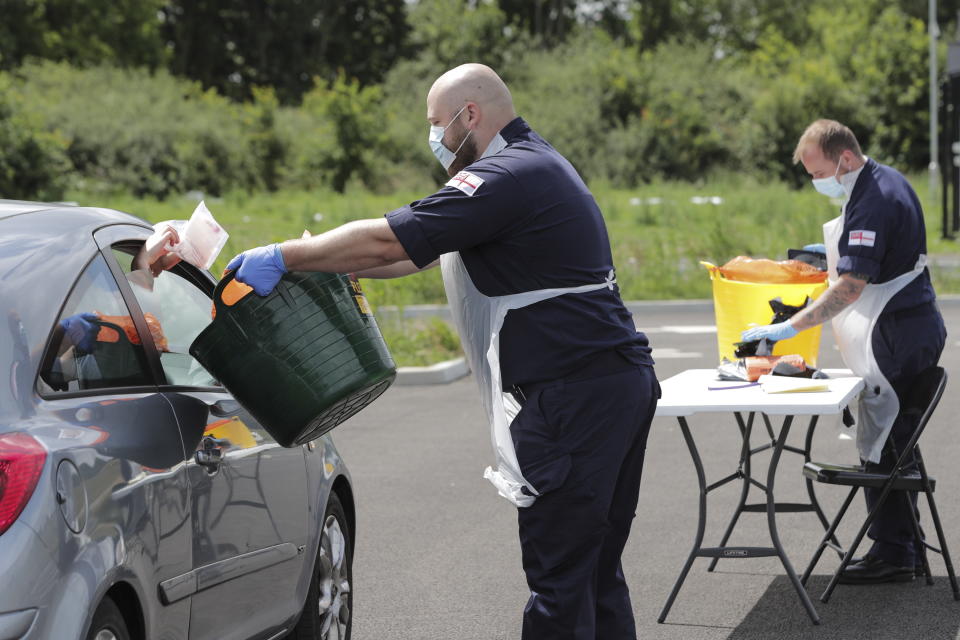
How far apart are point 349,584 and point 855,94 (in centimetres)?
4389

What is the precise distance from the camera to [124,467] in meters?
3.21

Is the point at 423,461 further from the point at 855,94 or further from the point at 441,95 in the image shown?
the point at 855,94

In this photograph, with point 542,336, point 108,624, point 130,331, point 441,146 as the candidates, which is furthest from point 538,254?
point 108,624

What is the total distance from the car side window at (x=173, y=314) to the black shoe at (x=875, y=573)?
3.10 meters


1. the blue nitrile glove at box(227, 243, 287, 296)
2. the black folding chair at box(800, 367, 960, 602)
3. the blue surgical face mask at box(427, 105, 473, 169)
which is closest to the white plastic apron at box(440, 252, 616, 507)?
the blue surgical face mask at box(427, 105, 473, 169)

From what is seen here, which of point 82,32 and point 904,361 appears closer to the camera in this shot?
point 904,361

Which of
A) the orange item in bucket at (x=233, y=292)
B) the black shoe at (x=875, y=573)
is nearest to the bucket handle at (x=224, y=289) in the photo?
the orange item in bucket at (x=233, y=292)

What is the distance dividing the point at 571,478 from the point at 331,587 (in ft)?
4.15

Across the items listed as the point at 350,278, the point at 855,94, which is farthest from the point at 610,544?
the point at 855,94

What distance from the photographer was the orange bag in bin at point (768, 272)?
6.29 meters

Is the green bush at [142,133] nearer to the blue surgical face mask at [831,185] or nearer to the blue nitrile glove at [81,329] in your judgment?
the blue surgical face mask at [831,185]

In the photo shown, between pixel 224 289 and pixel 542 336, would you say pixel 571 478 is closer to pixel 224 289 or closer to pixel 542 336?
pixel 542 336

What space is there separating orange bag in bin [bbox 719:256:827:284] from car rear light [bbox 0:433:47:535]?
3912mm

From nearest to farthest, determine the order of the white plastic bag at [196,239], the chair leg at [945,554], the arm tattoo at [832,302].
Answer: the white plastic bag at [196,239] → the chair leg at [945,554] → the arm tattoo at [832,302]
